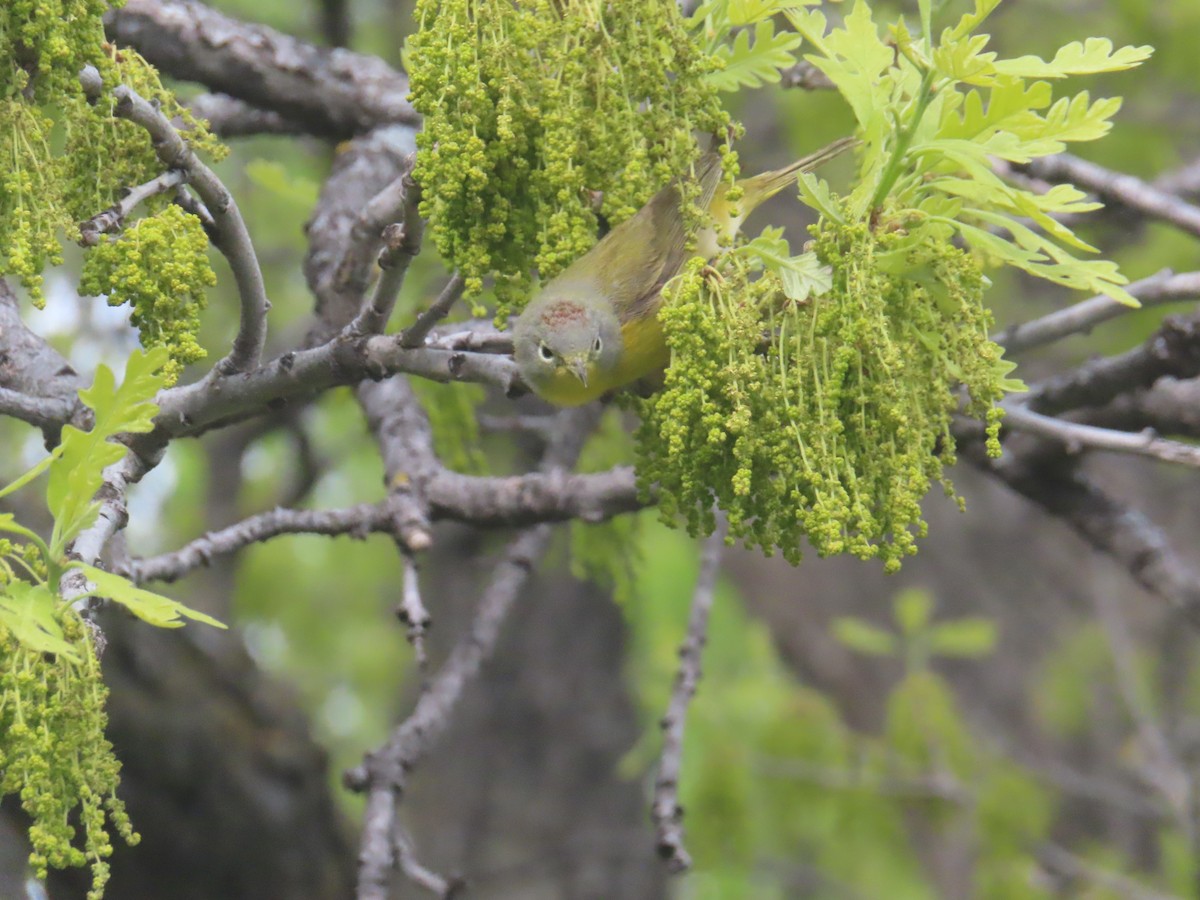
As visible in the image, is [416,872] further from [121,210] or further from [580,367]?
[121,210]

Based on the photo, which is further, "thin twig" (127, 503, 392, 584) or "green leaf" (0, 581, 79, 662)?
"thin twig" (127, 503, 392, 584)

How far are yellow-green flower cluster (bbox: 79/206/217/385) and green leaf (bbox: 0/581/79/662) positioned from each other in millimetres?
392

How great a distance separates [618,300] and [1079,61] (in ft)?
3.28

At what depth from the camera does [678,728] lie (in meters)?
3.76

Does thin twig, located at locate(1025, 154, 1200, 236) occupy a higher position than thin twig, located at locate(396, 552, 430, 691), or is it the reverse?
thin twig, located at locate(1025, 154, 1200, 236)

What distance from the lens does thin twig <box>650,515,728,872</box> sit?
10.6 ft

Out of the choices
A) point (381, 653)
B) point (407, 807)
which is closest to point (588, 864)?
point (407, 807)

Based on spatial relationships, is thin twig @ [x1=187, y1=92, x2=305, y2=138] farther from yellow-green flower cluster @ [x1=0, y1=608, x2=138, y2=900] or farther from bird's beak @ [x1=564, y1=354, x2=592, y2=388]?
yellow-green flower cluster @ [x1=0, y1=608, x2=138, y2=900]

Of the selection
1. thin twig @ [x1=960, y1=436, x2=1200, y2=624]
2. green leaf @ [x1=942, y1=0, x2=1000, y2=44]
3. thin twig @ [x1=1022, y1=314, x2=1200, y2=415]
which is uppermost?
thin twig @ [x1=1022, y1=314, x2=1200, y2=415]

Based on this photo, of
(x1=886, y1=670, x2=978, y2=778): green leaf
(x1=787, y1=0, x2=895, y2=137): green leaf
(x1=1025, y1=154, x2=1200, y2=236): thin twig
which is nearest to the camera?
(x1=787, y1=0, x2=895, y2=137): green leaf

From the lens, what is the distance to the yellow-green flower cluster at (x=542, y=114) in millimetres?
1898

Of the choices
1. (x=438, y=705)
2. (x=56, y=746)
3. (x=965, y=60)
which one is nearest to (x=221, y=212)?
(x=56, y=746)

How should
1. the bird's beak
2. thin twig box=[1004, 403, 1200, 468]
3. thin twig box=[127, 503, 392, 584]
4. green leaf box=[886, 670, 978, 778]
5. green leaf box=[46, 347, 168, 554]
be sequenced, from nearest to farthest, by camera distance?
green leaf box=[46, 347, 168, 554] → the bird's beak → thin twig box=[1004, 403, 1200, 468] → thin twig box=[127, 503, 392, 584] → green leaf box=[886, 670, 978, 778]

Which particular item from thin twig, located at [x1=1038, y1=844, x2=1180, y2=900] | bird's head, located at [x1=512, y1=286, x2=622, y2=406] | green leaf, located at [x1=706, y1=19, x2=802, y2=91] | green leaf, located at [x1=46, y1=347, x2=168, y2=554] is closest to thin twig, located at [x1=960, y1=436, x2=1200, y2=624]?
bird's head, located at [x1=512, y1=286, x2=622, y2=406]
